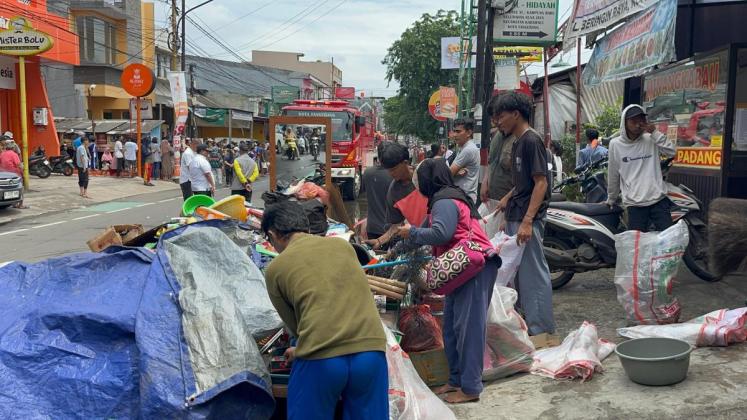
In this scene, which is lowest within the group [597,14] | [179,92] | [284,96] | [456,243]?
[456,243]

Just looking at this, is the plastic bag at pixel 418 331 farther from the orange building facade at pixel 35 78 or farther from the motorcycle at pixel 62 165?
the motorcycle at pixel 62 165

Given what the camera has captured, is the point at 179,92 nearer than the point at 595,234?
No

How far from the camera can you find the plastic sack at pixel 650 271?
5.19m

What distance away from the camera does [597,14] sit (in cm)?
851

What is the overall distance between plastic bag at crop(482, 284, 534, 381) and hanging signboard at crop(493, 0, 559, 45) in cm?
668

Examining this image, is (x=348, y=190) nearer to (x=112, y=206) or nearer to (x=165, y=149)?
(x=112, y=206)

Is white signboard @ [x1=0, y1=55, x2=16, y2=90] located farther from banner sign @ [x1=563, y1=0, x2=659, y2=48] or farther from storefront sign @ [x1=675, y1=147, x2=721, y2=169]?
storefront sign @ [x1=675, y1=147, x2=721, y2=169]

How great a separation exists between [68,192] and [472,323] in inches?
755

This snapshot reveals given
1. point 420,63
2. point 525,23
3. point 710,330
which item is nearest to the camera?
point 710,330

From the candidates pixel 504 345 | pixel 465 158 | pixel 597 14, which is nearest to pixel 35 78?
pixel 465 158

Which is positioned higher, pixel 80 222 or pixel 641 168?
pixel 641 168

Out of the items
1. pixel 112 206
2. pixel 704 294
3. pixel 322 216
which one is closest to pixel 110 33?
pixel 112 206

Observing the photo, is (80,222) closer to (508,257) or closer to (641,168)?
(508,257)

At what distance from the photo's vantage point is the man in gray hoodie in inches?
236
